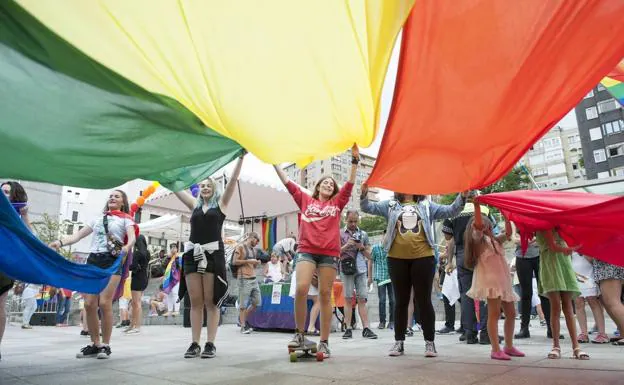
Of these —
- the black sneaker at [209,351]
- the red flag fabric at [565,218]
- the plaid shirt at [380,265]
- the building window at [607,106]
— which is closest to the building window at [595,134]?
the building window at [607,106]

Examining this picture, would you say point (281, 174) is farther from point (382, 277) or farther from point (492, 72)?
point (382, 277)

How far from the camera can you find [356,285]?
6.44 metres

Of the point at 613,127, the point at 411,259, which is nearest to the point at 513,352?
the point at 411,259

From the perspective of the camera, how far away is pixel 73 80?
2883mm

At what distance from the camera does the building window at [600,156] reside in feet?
142

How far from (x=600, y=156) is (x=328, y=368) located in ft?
165

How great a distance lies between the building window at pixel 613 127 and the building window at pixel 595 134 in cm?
84

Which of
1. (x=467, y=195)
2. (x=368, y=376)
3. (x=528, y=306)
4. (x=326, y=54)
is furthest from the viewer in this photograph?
(x=528, y=306)

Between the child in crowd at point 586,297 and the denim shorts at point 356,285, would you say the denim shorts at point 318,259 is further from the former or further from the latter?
the child in crowd at point 586,297

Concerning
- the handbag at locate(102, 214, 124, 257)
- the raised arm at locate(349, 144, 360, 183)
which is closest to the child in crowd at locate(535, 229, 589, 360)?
the raised arm at locate(349, 144, 360, 183)

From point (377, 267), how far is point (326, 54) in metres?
5.87

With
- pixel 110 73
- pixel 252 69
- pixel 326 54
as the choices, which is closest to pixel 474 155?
pixel 326 54

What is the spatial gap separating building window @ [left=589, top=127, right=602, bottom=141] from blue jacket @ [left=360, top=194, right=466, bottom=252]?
49.3m

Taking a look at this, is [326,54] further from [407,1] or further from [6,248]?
[6,248]
